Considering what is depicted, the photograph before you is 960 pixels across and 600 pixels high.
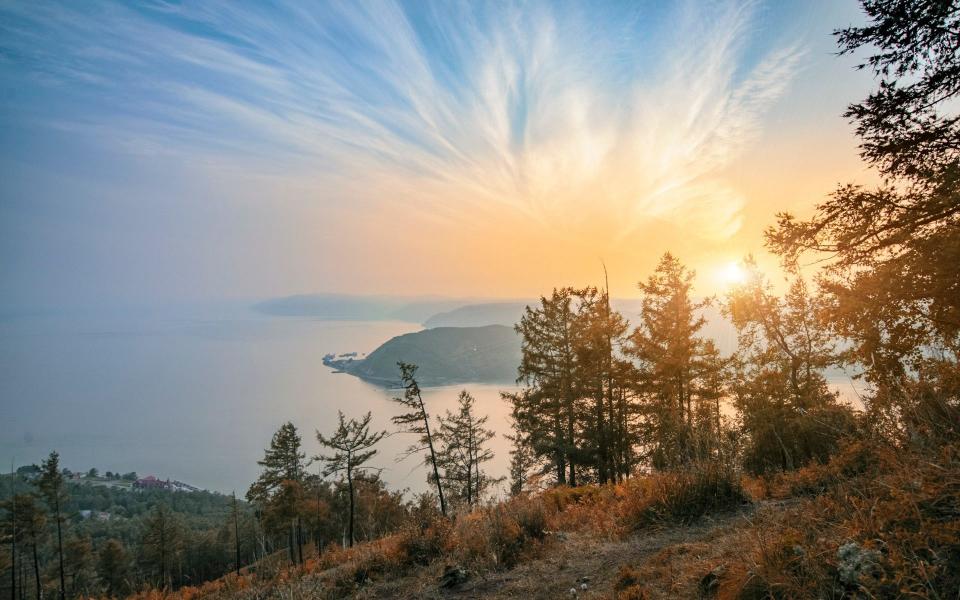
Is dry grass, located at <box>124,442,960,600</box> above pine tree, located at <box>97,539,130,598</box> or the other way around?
above

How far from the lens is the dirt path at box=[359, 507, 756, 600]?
458 cm

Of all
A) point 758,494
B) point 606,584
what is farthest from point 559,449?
point 606,584

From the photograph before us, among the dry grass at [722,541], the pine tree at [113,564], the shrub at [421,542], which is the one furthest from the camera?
the pine tree at [113,564]

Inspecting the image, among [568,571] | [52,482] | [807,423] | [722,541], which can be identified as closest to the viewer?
[722,541]

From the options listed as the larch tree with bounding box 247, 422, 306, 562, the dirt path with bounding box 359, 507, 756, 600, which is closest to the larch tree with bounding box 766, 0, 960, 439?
the dirt path with bounding box 359, 507, 756, 600

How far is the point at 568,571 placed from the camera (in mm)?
4984

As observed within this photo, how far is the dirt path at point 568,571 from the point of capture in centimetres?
458

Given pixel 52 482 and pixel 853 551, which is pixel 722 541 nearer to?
pixel 853 551

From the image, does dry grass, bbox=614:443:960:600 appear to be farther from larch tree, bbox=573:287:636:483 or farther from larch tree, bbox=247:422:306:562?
larch tree, bbox=247:422:306:562

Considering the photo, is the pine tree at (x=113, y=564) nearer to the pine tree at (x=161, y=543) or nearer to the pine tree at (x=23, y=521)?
the pine tree at (x=161, y=543)

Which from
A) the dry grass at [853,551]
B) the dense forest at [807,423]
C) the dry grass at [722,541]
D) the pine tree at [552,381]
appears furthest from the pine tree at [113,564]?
the dry grass at [853,551]

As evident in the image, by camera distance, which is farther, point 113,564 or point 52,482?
point 113,564

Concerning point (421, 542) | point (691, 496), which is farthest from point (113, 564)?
point (691, 496)

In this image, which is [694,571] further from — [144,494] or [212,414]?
[212,414]
